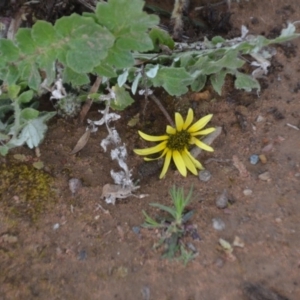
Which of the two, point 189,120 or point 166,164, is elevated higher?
point 189,120

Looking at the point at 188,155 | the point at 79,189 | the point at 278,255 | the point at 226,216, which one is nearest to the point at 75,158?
the point at 79,189

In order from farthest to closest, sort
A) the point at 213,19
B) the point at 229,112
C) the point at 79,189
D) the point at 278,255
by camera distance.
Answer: the point at 213,19
the point at 229,112
the point at 79,189
the point at 278,255

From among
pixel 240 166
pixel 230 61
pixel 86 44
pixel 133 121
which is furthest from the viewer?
pixel 133 121

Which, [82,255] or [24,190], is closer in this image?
[82,255]

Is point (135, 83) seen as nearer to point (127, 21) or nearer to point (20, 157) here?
point (127, 21)

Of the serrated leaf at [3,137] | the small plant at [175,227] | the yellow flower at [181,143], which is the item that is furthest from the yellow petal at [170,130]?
the serrated leaf at [3,137]

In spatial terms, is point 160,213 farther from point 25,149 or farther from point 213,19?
point 213,19

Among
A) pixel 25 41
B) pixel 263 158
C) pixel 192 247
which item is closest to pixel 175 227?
pixel 192 247

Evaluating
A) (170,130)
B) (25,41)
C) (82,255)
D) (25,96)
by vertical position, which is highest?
(25,41)
